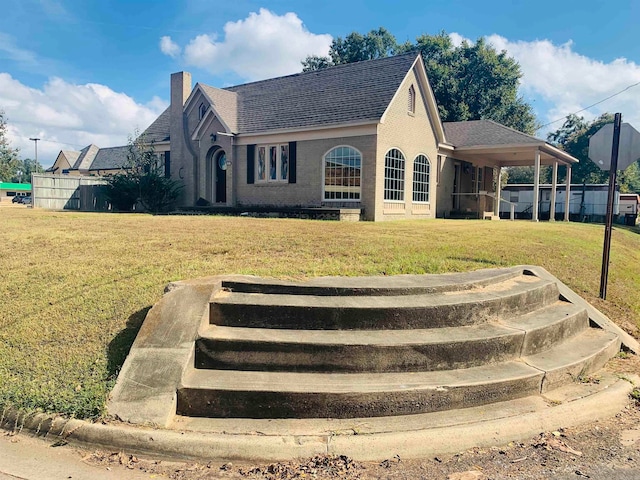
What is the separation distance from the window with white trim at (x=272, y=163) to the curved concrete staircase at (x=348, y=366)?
16.0 meters

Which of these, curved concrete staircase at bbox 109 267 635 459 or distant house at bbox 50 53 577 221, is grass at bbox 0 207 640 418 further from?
distant house at bbox 50 53 577 221

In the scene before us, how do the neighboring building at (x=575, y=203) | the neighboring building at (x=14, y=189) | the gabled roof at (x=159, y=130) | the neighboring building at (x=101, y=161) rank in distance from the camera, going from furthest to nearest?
the neighboring building at (x=14, y=189) → the neighboring building at (x=101, y=161) → the neighboring building at (x=575, y=203) → the gabled roof at (x=159, y=130)

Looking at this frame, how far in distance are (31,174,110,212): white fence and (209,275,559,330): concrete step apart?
79.3ft

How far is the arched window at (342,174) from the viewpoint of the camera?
1845 cm

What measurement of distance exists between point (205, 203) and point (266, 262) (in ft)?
57.4

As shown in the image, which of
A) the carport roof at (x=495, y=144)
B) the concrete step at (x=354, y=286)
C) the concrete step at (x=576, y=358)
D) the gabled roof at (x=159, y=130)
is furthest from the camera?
the gabled roof at (x=159, y=130)

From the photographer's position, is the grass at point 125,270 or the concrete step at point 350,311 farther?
the concrete step at point 350,311

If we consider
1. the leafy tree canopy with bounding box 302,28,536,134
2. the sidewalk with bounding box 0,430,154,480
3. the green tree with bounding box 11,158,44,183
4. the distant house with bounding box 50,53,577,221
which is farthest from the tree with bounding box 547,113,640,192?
the green tree with bounding box 11,158,44,183

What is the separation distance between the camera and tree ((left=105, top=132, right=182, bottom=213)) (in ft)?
76.3

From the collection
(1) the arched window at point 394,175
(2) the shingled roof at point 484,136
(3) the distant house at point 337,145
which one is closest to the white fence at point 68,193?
(3) the distant house at point 337,145

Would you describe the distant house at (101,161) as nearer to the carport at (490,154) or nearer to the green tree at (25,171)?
the carport at (490,154)

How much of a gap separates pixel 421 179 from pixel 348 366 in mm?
18296

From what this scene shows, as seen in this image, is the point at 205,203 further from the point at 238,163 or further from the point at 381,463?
the point at 381,463

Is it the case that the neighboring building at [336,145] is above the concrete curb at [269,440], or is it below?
above
